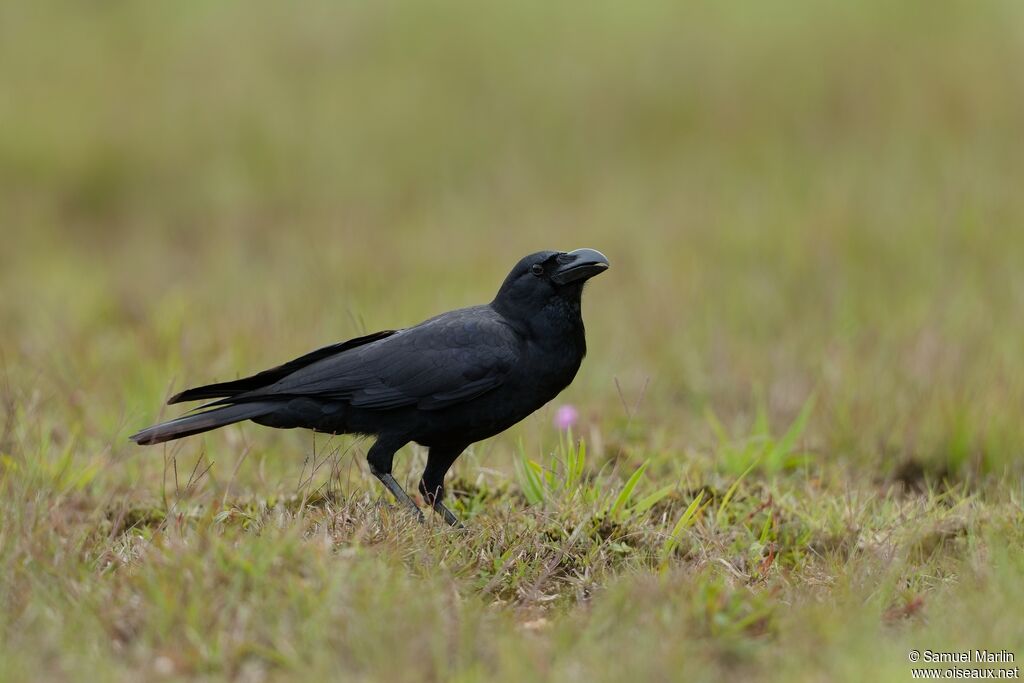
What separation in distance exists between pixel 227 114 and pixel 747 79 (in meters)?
4.64

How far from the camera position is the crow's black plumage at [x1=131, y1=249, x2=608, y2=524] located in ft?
13.3

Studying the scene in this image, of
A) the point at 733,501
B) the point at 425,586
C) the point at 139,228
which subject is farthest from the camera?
the point at 139,228

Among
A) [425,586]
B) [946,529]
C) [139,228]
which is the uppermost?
[139,228]

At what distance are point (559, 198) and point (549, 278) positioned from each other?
16.5 ft

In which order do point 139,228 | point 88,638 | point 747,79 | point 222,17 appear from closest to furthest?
point 88,638 < point 139,228 < point 747,79 < point 222,17

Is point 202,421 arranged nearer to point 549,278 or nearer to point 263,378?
point 263,378

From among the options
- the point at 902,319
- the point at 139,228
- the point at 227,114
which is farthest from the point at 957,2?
the point at 139,228

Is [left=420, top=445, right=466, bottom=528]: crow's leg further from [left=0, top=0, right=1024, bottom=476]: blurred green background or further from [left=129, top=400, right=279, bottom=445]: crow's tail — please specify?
[left=0, top=0, right=1024, bottom=476]: blurred green background

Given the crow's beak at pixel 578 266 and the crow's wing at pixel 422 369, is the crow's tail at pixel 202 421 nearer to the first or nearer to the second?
the crow's wing at pixel 422 369

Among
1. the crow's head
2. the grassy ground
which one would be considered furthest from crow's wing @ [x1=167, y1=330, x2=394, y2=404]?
the crow's head

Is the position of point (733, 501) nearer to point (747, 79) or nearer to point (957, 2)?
point (747, 79)

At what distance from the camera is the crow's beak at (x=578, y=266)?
4.12 meters

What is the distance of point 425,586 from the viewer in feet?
10.5

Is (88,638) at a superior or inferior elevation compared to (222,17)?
inferior
